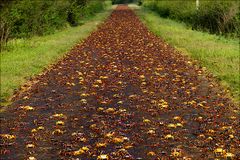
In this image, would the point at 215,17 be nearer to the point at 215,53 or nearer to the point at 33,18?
the point at 215,53

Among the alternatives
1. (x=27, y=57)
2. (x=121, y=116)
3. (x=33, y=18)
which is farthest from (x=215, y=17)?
(x=121, y=116)

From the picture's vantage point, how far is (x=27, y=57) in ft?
52.5

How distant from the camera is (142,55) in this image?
17.1 metres

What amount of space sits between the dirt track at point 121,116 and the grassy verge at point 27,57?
0.59 metres

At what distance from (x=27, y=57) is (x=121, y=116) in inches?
314

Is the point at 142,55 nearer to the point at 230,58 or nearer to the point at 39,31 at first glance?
the point at 230,58

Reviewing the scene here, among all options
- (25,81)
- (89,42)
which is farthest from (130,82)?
(89,42)

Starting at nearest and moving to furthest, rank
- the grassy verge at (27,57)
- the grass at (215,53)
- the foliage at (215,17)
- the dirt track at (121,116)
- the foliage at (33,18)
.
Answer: the dirt track at (121,116)
the grassy verge at (27,57)
the grass at (215,53)
the foliage at (33,18)
the foliage at (215,17)

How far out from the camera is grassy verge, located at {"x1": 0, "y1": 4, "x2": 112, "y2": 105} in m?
12.0

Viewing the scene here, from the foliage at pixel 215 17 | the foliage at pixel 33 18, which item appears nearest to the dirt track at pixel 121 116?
the foliage at pixel 33 18

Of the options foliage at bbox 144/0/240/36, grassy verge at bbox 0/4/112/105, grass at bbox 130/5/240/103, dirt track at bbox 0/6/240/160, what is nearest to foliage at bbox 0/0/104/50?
grassy verge at bbox 0/4/112/105

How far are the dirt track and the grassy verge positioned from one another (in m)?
0.59

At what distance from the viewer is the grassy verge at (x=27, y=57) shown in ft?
39.4

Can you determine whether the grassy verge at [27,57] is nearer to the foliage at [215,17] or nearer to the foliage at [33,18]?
the foliage at [33,18]
